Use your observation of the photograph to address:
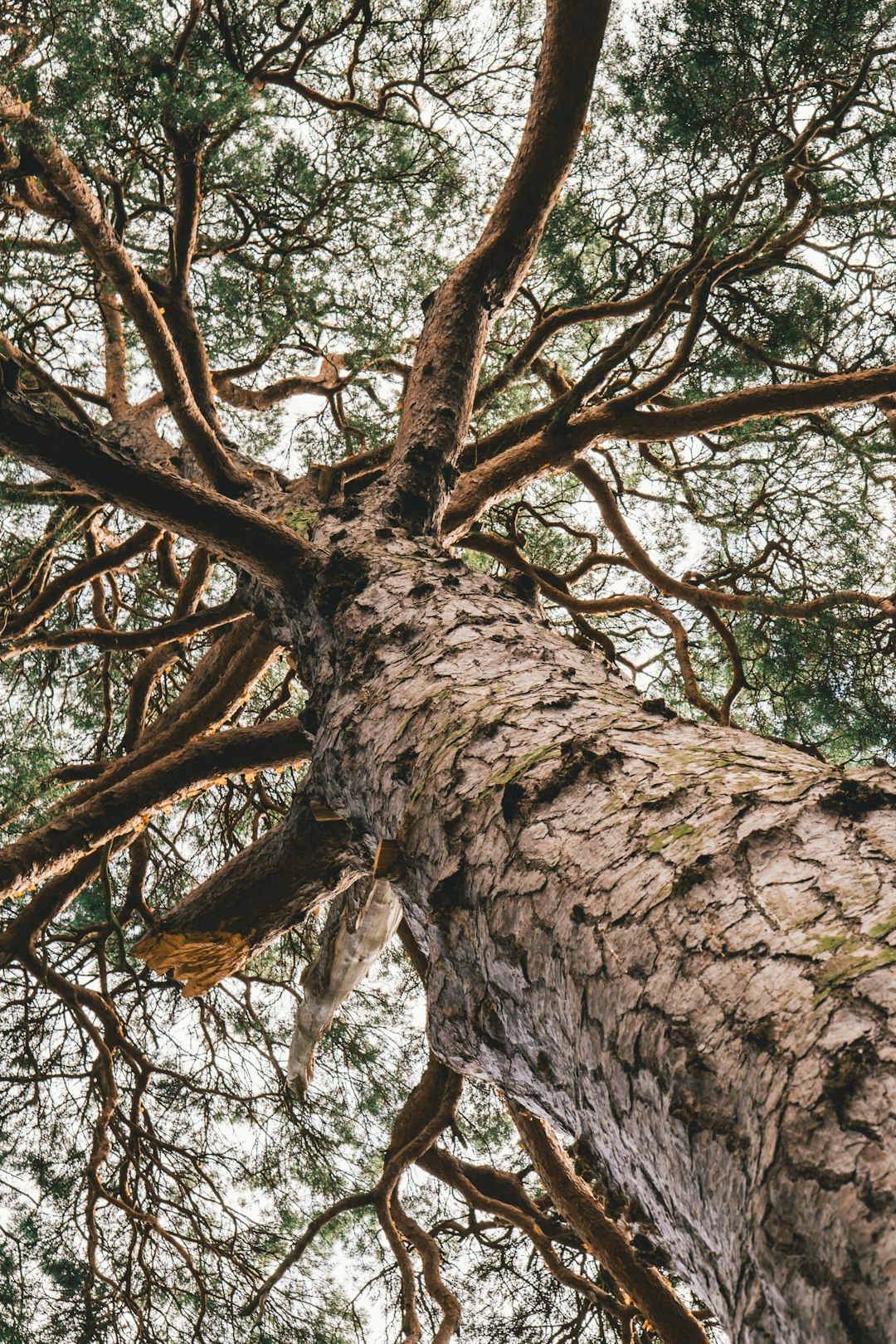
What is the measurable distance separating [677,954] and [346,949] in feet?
6.90

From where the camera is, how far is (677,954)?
2.21ft

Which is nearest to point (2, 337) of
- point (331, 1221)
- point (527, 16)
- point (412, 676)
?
point (412, 676)

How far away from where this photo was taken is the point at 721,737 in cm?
103

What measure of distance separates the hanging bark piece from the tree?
0.04 ft

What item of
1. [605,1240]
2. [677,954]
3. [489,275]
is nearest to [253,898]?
[605,1240]

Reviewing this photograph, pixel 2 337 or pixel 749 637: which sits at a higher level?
pixel 2 337

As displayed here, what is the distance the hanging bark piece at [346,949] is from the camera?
262 centimetres

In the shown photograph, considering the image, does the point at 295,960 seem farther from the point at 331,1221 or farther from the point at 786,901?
the point at 786,901

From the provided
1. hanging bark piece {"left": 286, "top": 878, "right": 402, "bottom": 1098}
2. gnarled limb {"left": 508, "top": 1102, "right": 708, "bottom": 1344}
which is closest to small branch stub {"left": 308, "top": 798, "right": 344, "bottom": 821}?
gnarled limb {"left": 508, "top": 1102, "right": 708, "bottom": 1344}

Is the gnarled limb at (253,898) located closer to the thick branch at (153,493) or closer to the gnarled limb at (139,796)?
the gnarled limb at (139,796)

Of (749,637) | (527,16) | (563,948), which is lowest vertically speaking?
(563,948)

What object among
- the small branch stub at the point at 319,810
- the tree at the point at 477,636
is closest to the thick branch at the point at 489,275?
the tree at the point at 477,636

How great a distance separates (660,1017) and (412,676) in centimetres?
82

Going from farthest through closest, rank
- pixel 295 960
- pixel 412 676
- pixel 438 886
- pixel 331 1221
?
1. pixel 295 960
2. pixel 331 1221
3. pixel 412 676
4. pixel 438 886
